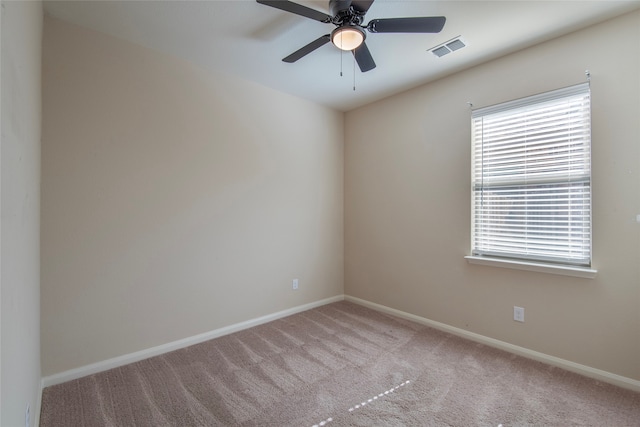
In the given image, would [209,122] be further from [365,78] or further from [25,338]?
[25,338]

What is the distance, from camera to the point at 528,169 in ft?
8.21

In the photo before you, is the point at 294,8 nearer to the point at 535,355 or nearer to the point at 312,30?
the point at 312,30

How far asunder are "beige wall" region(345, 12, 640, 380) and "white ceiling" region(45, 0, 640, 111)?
19 centimetres

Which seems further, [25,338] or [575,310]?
[575,310]

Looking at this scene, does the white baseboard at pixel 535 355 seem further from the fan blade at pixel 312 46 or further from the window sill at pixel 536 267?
the fan blade at pixel 312 46

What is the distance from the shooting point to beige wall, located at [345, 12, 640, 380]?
2.07 m

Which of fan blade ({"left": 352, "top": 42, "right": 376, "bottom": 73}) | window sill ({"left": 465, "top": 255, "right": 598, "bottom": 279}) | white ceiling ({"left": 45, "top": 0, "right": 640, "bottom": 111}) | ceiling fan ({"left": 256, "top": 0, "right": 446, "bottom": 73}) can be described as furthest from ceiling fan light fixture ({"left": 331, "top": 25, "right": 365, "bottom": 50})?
window sill ({"left": 465, "top": 255, "right": 598, "bottom": 279})

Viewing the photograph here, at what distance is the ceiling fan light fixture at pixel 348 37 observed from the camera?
1.80 metres

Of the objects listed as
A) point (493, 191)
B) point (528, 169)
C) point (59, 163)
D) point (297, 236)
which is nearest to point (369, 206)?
point (297, 236)

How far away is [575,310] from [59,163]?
4015mm

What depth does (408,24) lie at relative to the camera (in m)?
1.78

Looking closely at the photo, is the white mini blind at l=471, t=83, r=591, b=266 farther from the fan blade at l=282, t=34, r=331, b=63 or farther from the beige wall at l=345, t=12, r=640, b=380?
the fan blade at l=282, t=34, r=331, b=63

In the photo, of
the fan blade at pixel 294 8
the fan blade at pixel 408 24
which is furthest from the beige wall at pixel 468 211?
the fan blade at pixel 294 8

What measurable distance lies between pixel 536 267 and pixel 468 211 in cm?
73
